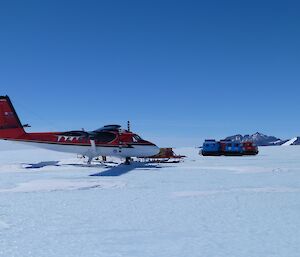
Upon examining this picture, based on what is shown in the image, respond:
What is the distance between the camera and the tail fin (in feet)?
100

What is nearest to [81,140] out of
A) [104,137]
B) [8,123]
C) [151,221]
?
[104,137]

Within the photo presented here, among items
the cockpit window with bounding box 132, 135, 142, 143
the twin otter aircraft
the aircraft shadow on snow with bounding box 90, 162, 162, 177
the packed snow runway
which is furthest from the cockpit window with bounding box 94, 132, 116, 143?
the packed snow runway

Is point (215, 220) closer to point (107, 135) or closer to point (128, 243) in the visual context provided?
point (128, 243)

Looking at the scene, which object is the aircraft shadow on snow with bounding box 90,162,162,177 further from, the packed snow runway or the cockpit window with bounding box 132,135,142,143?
the packed snow runway

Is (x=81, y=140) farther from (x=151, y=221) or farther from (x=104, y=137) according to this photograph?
(x=151, y=221)

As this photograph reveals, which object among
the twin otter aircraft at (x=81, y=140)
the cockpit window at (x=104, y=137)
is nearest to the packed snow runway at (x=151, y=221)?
the twin otter aircraft at (x=81, y=140)

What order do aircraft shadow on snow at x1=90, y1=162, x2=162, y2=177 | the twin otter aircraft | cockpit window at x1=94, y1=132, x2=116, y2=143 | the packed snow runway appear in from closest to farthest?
the packed snow runway, aircraft shadow on snow at x1=90, y1=162, x2=162, y2=177, the twin otter aircraft, cockpit window at x1=94, y1=132, x2=116, y2=143

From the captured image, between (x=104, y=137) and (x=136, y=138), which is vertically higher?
(x=104, y=137)

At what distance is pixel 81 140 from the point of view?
30797mm

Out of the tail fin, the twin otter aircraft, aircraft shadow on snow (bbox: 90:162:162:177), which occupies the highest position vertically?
the tail fin

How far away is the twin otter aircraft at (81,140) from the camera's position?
30.5 metres

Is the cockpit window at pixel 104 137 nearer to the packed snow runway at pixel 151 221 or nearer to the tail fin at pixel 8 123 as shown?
the tail fin at pixel 8 123

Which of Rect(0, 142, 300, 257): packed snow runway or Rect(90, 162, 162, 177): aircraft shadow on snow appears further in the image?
Rect(90, 162, 162, 177): aircraft shadow on snow

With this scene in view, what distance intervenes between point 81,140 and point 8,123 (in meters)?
6.22
